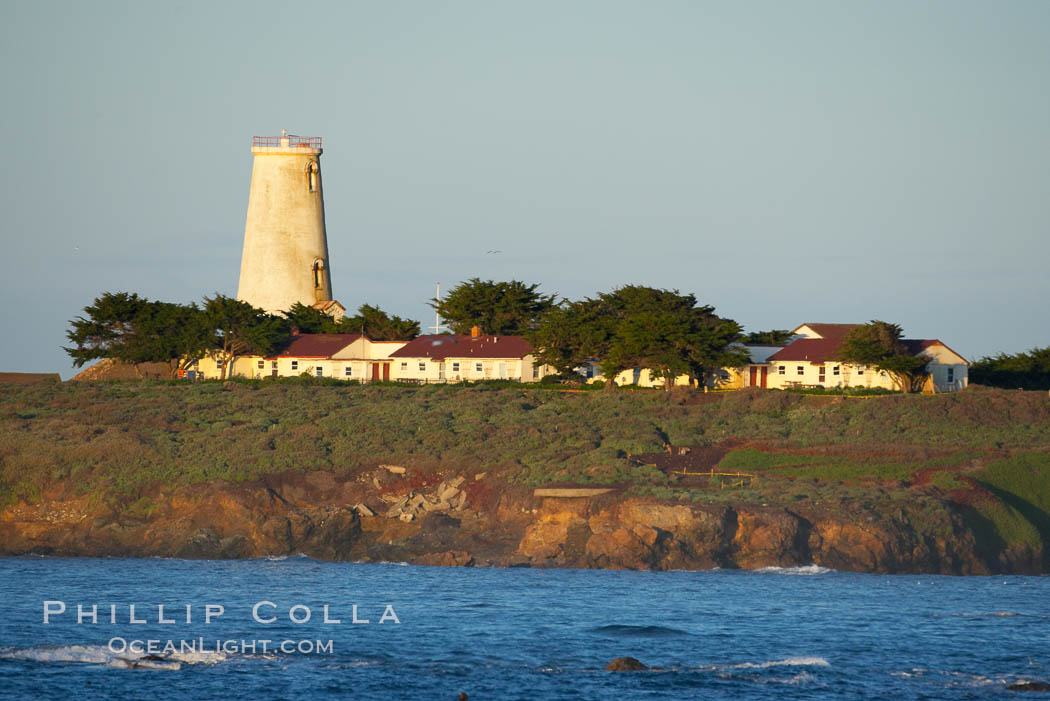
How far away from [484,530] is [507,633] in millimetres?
13085

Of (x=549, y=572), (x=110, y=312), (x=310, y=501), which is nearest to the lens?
(x=549, y=572)

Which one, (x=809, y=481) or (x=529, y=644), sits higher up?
(x=809, y=481)

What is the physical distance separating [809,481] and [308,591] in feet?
61.9

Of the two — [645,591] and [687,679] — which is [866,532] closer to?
[645,591]

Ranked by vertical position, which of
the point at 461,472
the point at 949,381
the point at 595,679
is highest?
the point at 949,381

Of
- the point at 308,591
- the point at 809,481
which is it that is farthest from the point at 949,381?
the point at 308,591

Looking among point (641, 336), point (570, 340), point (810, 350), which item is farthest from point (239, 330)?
point (810, 350)

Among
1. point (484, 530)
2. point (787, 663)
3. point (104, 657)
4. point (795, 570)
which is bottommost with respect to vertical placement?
point (104, 657)

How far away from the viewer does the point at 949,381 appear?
6762 centimetres

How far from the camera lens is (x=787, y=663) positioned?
30094mm

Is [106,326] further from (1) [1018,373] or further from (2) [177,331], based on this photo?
(1) [1018,373]

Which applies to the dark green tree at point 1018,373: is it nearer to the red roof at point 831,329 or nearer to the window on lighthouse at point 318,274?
the red roof at point 831,329

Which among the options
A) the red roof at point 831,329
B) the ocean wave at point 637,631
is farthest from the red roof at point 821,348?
the ocean wave at point 637,631

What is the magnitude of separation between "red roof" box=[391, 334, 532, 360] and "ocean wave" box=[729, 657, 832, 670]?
1596 inches
